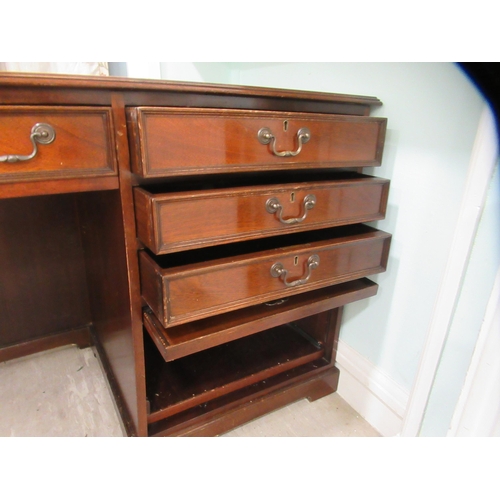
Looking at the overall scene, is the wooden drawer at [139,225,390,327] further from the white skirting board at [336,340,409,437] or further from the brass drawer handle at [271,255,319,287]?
the white skirting board at [336,340,409,437]

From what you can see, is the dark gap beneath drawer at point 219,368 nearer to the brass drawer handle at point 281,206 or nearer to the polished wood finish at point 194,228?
the polished wood finish at point 194,228

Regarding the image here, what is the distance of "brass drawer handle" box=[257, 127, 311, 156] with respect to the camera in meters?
0.57

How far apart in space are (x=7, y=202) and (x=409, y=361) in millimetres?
1143

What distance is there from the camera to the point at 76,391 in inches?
38.9

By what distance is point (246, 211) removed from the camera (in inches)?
23.0

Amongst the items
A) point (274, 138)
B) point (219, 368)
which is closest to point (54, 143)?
point (274, 138)

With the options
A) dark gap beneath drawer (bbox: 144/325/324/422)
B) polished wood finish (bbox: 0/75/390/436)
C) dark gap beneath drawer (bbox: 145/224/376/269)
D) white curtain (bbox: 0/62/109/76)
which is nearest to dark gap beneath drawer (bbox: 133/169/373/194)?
polished wood finish (bbox: 0/75/390/436)

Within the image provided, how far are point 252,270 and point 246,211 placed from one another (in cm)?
10

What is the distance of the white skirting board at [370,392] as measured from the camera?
85cm

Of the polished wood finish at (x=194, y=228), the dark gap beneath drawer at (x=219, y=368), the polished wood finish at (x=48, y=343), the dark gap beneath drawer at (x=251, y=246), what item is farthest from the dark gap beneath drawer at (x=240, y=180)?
the polished wood finish at (x=48, y=343)

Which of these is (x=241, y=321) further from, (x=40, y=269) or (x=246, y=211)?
(x=40, y=269)

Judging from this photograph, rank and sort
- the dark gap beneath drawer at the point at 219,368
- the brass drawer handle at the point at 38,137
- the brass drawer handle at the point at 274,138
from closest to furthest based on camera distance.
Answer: the brass drawer handle at the point at 38,137 → the brass drawer handle at the point at 274,138 → the dark gap beneath drawer at the point at 219,368

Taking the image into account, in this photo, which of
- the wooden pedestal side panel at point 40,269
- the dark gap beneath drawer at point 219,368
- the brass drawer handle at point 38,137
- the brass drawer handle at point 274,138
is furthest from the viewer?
the wooden pedestal side panel at point 40,269

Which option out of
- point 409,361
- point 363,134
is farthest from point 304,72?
point 409,361
